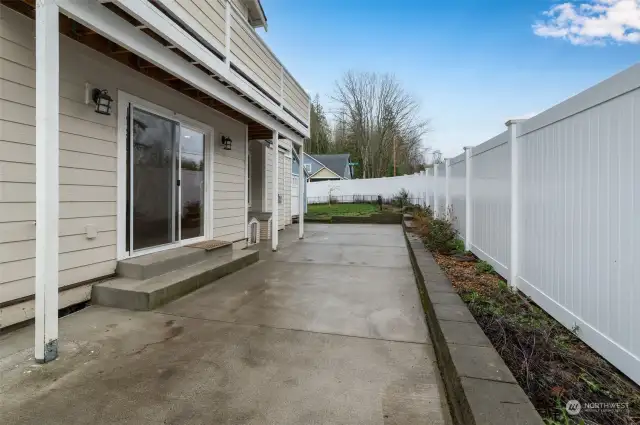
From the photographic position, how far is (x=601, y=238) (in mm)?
2109

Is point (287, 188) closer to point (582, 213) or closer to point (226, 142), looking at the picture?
point (226, 142)

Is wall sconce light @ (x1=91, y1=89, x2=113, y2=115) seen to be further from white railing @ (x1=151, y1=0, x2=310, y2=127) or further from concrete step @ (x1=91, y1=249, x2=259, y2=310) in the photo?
concrete step @ (x1=91, y1=249, x2=259, y2=310)

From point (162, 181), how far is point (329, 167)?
101 feet

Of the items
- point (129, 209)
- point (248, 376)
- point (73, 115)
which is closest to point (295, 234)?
point (129, 209)

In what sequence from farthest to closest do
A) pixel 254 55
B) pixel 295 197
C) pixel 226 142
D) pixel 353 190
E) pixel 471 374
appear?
pixel 353 190 < pixel 295 197 < pixel 226 142 < pixel 254 55 < pixel 471 374

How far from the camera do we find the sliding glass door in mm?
4227

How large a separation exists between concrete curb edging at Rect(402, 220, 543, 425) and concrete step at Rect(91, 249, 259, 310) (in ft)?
9.10

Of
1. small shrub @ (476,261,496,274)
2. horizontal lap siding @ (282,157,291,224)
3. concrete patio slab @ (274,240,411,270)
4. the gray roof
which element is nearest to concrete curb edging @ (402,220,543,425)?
small shrub @ (476,261,496,274)

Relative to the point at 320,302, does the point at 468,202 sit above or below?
above

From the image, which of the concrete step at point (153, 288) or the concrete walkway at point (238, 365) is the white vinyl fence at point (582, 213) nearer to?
the concrete walkway at point (238, 365)

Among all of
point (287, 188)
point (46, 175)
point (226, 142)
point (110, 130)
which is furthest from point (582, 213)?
point (287, 188)

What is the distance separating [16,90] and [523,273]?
5042 mm

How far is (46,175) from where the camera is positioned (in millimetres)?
2318

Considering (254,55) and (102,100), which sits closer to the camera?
(102,100)
